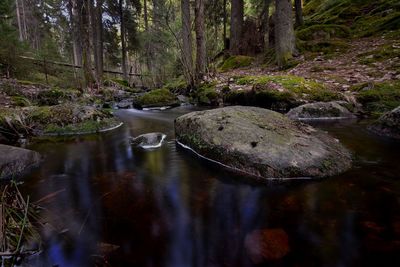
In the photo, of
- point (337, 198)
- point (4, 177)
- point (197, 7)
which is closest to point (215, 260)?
point (337, 198)

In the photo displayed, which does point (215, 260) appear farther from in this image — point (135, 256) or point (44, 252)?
point (44, 252)

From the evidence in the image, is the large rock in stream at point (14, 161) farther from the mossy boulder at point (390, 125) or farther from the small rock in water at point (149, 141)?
the mossy boulder at point (390, 125)

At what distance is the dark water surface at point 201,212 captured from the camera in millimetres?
1903

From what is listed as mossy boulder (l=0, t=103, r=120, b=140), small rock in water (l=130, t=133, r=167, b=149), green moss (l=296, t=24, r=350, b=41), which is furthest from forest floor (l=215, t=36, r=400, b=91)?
mossy boulder (l=0, t=103, r=120, b=140)

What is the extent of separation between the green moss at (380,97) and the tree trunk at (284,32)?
4.30m

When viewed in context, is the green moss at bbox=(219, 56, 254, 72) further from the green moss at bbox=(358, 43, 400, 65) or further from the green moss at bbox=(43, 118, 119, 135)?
the green moss at bbox=(43, 118, 119, 135)

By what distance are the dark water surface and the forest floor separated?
4599 millimetres

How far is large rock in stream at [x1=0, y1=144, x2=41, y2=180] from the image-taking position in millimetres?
3217

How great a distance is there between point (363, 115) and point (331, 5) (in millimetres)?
13066

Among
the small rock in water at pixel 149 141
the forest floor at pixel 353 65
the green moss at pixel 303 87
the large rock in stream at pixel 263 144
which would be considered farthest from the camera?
the forest floor at pixel 353 65

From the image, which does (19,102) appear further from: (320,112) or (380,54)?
(380,54)

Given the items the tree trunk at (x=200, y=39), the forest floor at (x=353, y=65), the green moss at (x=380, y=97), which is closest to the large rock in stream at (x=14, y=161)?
the green moss at (x=380, y=97)

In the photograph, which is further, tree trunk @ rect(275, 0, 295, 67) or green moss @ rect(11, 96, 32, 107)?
tree trunk @ rect(275, 0, 295, 67)

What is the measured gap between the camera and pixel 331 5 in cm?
1673
